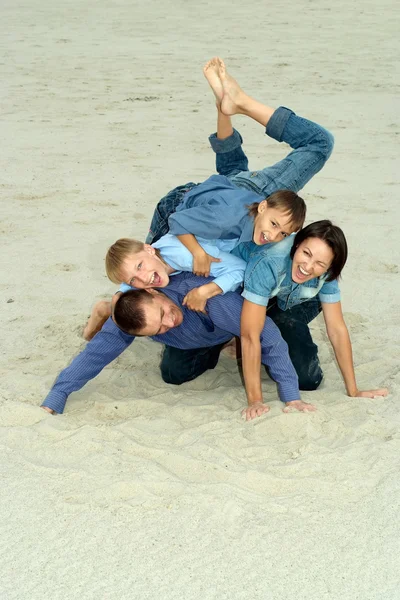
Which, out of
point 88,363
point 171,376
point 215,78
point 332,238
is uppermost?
point 215,78

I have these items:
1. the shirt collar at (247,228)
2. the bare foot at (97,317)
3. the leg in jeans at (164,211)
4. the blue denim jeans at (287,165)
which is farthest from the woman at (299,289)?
the bare foot at (97,317)

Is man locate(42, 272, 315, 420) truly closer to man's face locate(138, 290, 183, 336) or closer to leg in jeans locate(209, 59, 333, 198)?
man's face locate(138, 290, 183, 336)

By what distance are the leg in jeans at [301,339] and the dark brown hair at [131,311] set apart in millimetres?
837

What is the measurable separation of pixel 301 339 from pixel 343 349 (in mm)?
316

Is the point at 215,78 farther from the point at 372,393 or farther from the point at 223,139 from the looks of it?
the point at 372,393


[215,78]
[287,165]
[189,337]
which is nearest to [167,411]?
[189,337]

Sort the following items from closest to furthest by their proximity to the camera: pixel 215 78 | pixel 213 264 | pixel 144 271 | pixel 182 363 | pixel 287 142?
pixel 144 271 < pixel 213 264 < pixel 182 363 < pixel 287 142 < pixel 215 78

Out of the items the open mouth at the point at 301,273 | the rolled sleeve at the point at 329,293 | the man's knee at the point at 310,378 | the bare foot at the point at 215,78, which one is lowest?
the man's knee at the point at 310,378

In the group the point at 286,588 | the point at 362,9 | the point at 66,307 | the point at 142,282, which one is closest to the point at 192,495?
the point at 286,588

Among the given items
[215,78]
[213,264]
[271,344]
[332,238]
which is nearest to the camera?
[332,238]

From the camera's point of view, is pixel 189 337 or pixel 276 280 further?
pixel 189 337

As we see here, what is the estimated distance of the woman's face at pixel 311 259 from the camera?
3.37m

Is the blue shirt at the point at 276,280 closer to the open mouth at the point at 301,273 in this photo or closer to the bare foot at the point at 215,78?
the open mouth at the point at 301,273

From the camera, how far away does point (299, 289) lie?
11.9ft
